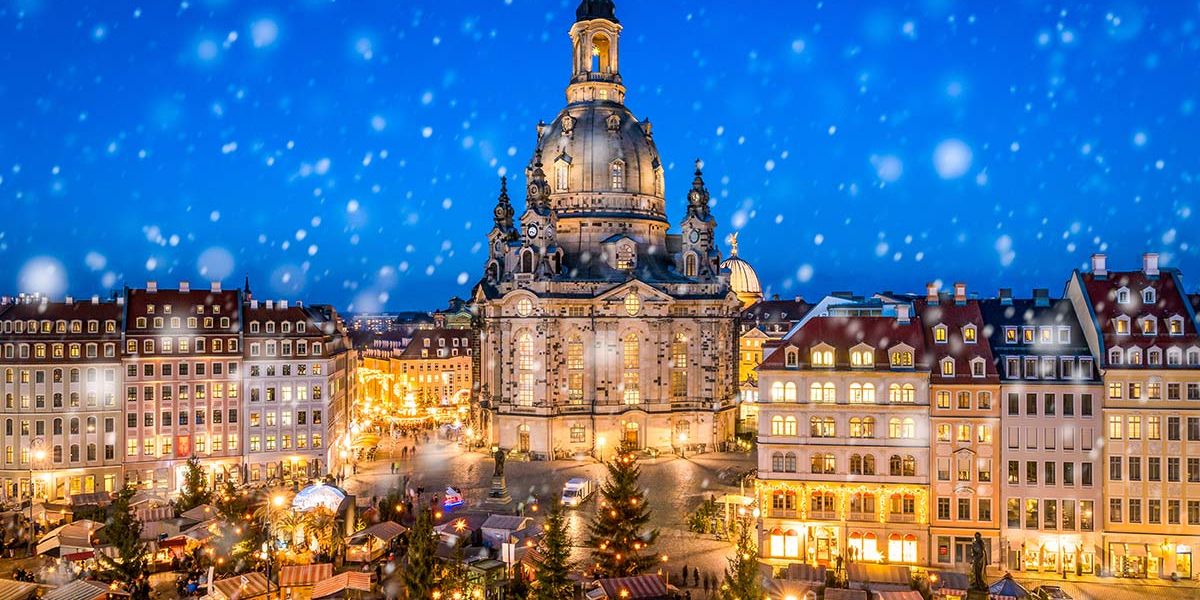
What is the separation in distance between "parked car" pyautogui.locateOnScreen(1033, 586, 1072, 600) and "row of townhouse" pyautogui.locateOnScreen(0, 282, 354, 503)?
178 feet

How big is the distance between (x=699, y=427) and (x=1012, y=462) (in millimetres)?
43228

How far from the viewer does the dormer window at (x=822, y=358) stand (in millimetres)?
55438

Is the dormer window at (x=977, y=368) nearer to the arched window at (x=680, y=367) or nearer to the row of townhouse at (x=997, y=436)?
the row of townhouse at (x=997, y=436)

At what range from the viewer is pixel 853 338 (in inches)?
2202

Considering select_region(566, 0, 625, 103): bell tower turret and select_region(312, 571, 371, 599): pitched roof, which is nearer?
select_region(312, 571, 371, 599): pitched roof

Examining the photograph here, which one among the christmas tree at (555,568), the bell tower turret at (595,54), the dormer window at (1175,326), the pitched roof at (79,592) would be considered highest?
the bell tower turret at (595,54)

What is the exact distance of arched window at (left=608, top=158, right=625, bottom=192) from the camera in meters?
98.9

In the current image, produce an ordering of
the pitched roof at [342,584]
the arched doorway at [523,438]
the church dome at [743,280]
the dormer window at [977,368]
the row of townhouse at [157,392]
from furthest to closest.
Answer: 1. the church dome at [743,280]
2. the arched doorway at [523,438]
3. the row of townhouse at [157,392]
4. the dormer window at [977,368]
5. the pitched roof at [342,584]

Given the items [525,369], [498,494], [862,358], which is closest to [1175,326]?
[862,358]

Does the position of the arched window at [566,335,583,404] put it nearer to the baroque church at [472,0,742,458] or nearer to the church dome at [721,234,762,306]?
the baroque church at [472,0,742,458]

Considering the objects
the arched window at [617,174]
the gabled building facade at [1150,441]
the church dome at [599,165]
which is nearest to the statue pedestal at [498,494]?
the church dome at [599,165]

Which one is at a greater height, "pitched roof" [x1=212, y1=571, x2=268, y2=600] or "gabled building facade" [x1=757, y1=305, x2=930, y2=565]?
"gabled building facade" [x1=757, y1=305, x2=930, y2=565]

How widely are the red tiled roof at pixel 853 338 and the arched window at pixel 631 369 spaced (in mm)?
37251

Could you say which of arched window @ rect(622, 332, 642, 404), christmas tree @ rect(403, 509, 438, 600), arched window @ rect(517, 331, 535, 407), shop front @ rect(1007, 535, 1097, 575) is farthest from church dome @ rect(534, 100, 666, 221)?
christmas tree @ rect(403, 509, 438, 600)
